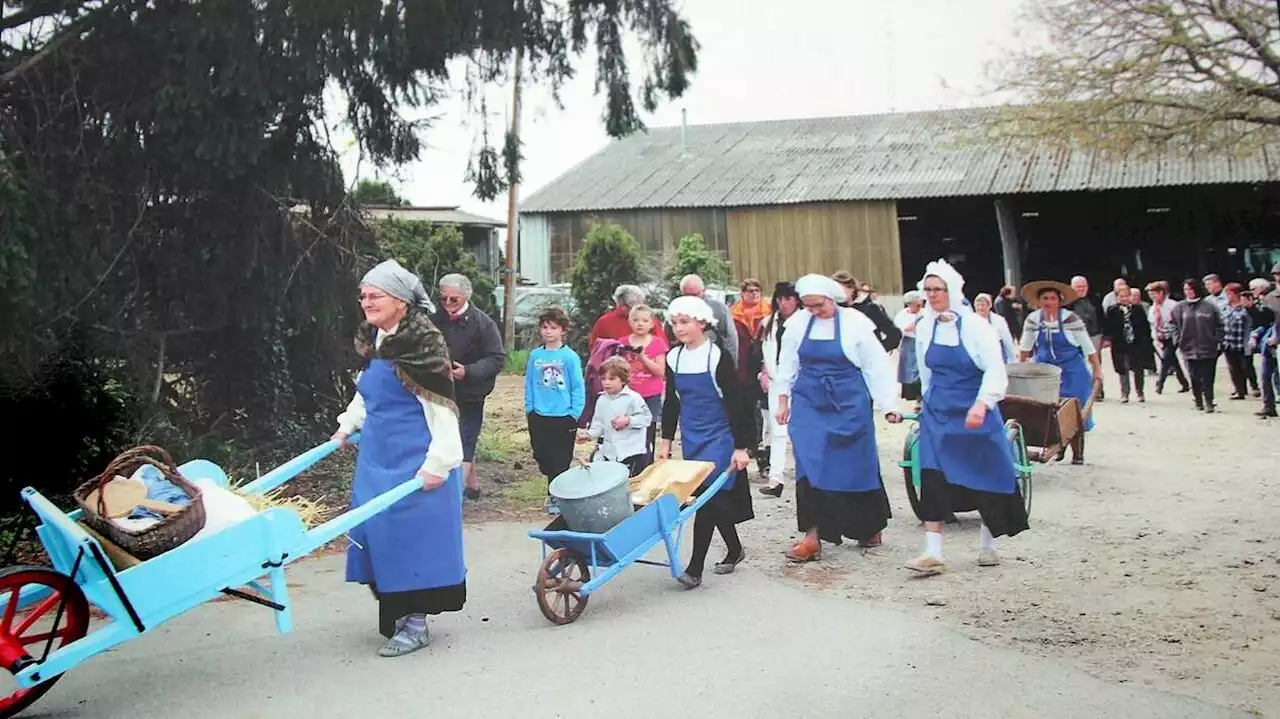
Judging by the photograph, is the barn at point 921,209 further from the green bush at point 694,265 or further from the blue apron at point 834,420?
the blue apron at point 834,420

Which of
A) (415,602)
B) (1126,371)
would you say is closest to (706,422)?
(415,602)

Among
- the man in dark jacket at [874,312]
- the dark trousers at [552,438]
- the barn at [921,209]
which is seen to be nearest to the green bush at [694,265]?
the barn at [921,209]

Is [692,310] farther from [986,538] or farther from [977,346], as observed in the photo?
[986,538]

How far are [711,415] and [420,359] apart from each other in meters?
2.28

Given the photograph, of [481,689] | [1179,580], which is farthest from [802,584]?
[481,689]

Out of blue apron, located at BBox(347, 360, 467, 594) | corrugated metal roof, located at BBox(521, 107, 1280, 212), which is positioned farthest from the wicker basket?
corrugated metal roof, located at BBox(521, 107, 1280, 212)

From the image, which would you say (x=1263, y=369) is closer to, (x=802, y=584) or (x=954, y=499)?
(x=954, y=499)

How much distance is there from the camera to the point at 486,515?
9.77 metres

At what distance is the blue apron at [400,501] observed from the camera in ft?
19.0

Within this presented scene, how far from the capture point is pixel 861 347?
25.1ft

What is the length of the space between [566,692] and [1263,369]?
1210 centimetres

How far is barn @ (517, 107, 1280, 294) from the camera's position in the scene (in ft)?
96.2

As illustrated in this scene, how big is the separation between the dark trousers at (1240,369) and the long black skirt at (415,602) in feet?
42.9

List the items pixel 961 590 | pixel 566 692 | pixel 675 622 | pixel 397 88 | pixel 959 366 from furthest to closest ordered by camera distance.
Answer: pixel 397 88 → pixel 959 366 → pixel 961 590 → pixel 675 622 → pixel 566 692
